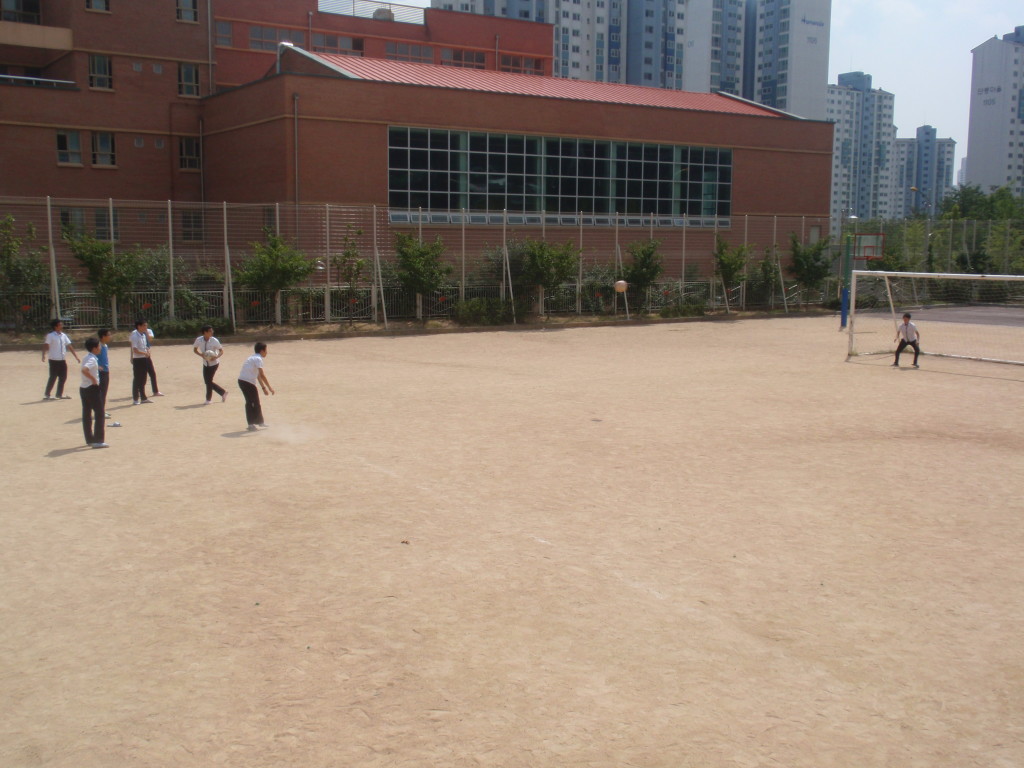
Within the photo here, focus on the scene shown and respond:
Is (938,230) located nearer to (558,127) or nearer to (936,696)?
(558,127)

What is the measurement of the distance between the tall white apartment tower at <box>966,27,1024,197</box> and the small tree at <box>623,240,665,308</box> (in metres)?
128

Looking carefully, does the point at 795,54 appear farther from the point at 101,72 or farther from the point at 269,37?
the point at 101,72

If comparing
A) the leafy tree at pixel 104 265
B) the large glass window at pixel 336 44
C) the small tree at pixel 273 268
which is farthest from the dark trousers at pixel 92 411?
the large glass window at pixel 336 44

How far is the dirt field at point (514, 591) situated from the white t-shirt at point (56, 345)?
2.39 meters

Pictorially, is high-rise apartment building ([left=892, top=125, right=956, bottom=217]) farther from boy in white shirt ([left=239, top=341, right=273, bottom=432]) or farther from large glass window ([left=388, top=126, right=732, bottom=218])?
boy in white shirt ([left=239, top=341, right=273, bottom=432])

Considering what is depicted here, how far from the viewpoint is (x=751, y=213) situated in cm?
4700

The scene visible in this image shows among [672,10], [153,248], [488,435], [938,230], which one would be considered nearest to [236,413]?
[488,435]

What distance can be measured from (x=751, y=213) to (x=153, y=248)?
29695 mm

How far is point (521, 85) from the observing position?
43.4m

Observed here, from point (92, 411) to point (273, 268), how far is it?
16014 mm

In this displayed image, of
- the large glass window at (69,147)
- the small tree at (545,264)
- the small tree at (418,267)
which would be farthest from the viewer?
the large glass window at (69,147)

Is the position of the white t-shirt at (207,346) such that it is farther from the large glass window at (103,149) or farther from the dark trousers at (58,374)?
the large glass window at (103,149)

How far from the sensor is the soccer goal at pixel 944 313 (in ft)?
83.3

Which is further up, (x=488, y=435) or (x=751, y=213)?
(x=751, y=213)
